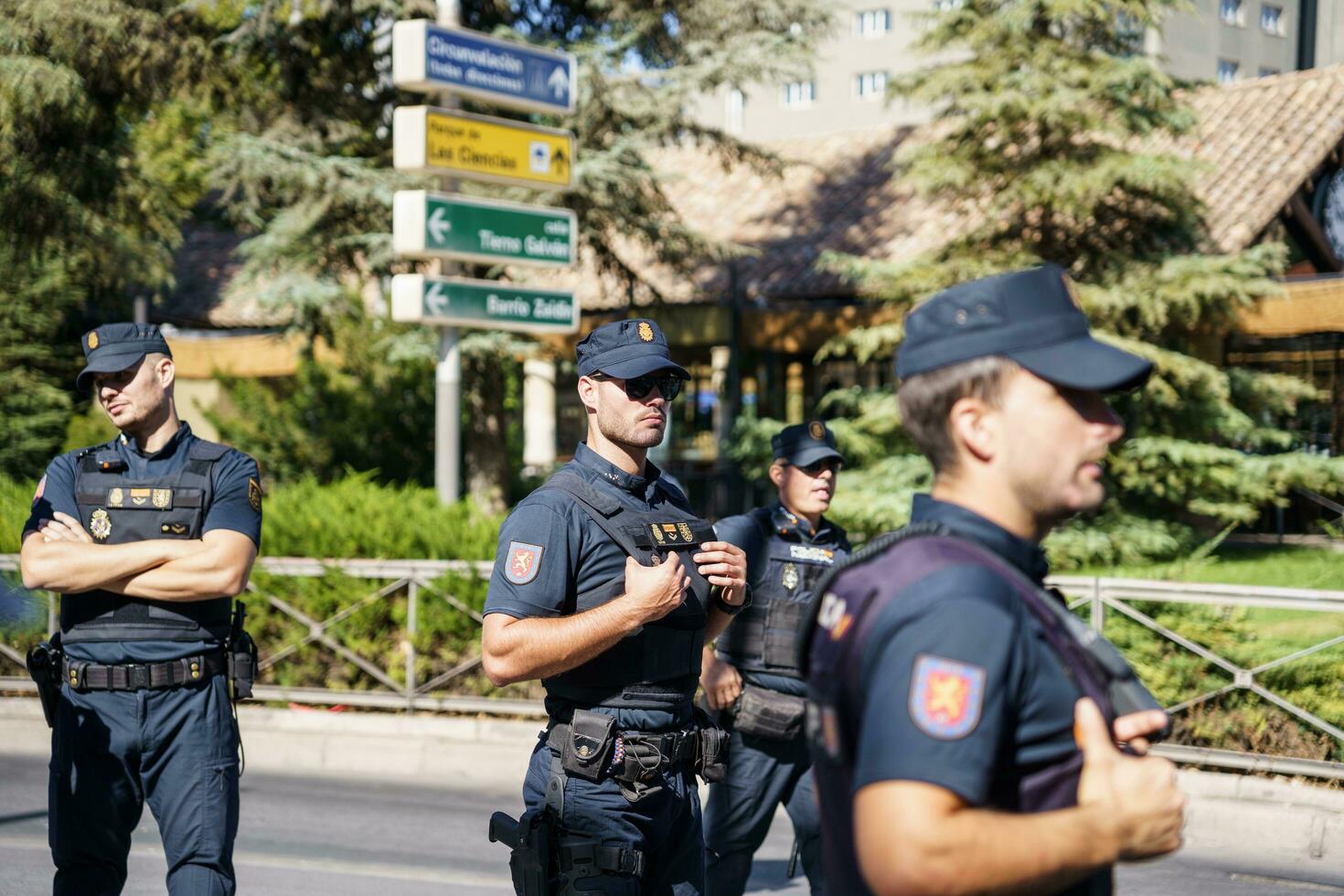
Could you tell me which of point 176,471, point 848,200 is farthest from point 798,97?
point 176,471

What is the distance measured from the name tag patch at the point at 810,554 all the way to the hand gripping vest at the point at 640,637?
168 centimetres

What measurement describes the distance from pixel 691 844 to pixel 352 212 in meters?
14.9

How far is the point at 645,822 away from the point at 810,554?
199cm

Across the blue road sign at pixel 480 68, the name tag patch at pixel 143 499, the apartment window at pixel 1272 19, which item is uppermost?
the apartment window at pixel 1272 19

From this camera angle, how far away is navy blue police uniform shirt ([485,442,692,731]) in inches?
129

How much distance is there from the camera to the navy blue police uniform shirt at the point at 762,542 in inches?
197

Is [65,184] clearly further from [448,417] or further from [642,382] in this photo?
[642,382]

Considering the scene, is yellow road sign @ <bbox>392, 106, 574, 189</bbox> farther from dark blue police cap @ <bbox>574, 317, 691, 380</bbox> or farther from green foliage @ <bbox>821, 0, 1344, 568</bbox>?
dark blue police cap @ <bbox>574, 317, 691, 380</bbox>

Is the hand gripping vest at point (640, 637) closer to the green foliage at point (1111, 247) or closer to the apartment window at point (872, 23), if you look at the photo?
the green foliage at point (1111, 247)

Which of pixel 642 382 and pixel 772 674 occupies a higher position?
pixel 642 382

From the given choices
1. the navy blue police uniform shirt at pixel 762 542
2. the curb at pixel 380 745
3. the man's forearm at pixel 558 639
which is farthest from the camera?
the curb at pixel 380 745

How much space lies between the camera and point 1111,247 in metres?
16.6

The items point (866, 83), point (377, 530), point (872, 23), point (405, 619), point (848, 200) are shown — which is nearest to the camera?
point (405, 619)

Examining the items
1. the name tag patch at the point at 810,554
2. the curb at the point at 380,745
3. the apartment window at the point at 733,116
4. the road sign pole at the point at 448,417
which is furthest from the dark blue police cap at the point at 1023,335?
the apartment window at the point at 733,116
